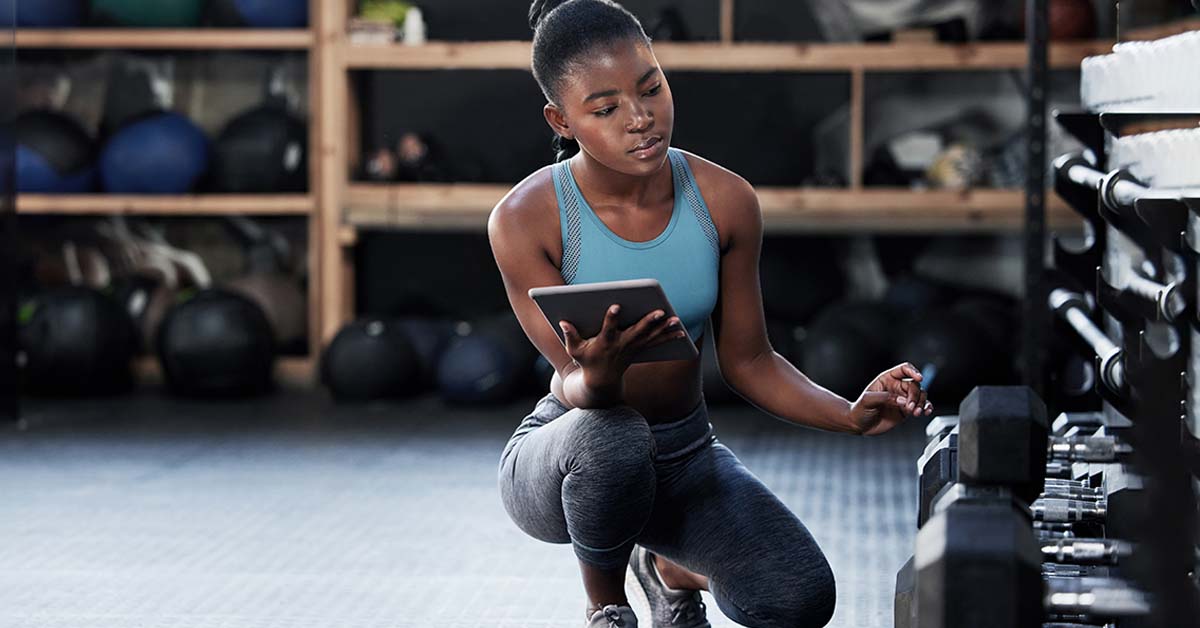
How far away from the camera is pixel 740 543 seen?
2076mm

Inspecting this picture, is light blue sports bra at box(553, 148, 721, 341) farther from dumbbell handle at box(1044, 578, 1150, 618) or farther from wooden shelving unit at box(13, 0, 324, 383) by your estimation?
wooden shelving unit at box(13, 0, 324, 383)

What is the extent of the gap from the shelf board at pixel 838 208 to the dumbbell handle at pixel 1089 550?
380 centimetres

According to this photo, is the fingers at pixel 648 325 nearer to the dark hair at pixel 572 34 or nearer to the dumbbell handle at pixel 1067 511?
the dark hair at pixel 572 34

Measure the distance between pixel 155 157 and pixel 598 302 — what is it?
4.37 meters

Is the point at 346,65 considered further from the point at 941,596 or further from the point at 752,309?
the point at 941,596

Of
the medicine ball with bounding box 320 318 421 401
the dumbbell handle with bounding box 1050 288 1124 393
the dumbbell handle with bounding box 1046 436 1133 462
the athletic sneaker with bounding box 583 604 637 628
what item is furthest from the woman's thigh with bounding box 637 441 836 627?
the medicine ball with bounding box 320 318 421 401

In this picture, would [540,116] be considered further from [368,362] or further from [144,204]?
[144,204]

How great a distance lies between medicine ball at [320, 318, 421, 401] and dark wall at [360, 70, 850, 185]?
77cm

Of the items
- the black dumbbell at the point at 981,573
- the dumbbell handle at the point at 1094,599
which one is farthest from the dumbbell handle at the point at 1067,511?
the black dumbbell at the point at 981,573

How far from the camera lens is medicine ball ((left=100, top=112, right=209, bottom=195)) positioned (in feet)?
19.1

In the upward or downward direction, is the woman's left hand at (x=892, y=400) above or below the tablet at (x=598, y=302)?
below

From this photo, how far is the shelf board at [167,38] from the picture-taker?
5.91m

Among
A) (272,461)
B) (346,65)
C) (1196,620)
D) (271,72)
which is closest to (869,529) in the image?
(272,461)

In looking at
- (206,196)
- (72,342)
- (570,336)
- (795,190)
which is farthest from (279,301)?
(570,336)
